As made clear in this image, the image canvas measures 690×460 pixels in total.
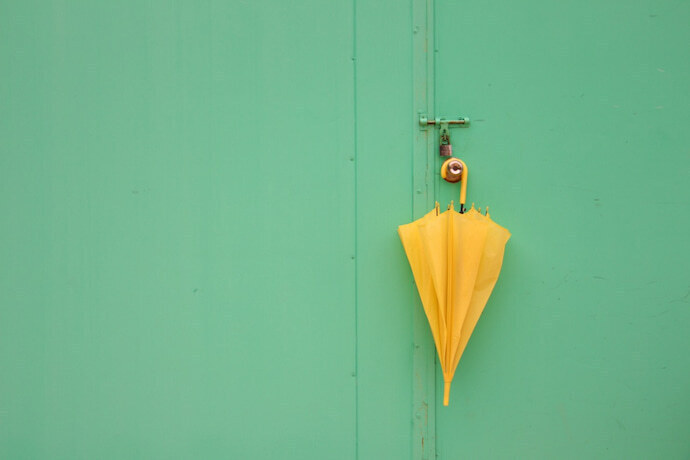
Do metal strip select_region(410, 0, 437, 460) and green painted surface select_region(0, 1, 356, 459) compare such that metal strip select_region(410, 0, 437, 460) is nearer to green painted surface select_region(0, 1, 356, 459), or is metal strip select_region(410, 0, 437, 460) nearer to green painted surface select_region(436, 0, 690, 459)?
green painted surface select_region(436, 0, 690, 459)

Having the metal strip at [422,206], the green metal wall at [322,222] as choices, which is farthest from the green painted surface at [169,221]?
the metal strip at [422,206]

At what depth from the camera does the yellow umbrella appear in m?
1.02

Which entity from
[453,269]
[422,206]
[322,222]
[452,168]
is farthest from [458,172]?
[322,222]

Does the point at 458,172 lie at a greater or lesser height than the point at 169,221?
greater

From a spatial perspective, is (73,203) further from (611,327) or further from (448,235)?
(611,327)

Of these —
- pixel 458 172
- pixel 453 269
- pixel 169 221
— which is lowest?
pixel 453 269

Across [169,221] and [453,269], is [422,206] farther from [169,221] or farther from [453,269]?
[169,221]

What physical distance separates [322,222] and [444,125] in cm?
39

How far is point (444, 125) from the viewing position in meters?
1.09

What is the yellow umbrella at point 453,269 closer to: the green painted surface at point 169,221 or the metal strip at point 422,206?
the metal strip at point 422,206

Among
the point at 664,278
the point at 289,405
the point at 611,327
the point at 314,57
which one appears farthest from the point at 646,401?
the point at 314,57

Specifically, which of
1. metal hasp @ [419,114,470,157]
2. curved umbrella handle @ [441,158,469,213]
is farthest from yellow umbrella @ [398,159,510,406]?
metal hasp @ [419,114,470,157]

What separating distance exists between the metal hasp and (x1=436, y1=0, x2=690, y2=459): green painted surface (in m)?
0.03

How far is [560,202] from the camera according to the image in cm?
110
